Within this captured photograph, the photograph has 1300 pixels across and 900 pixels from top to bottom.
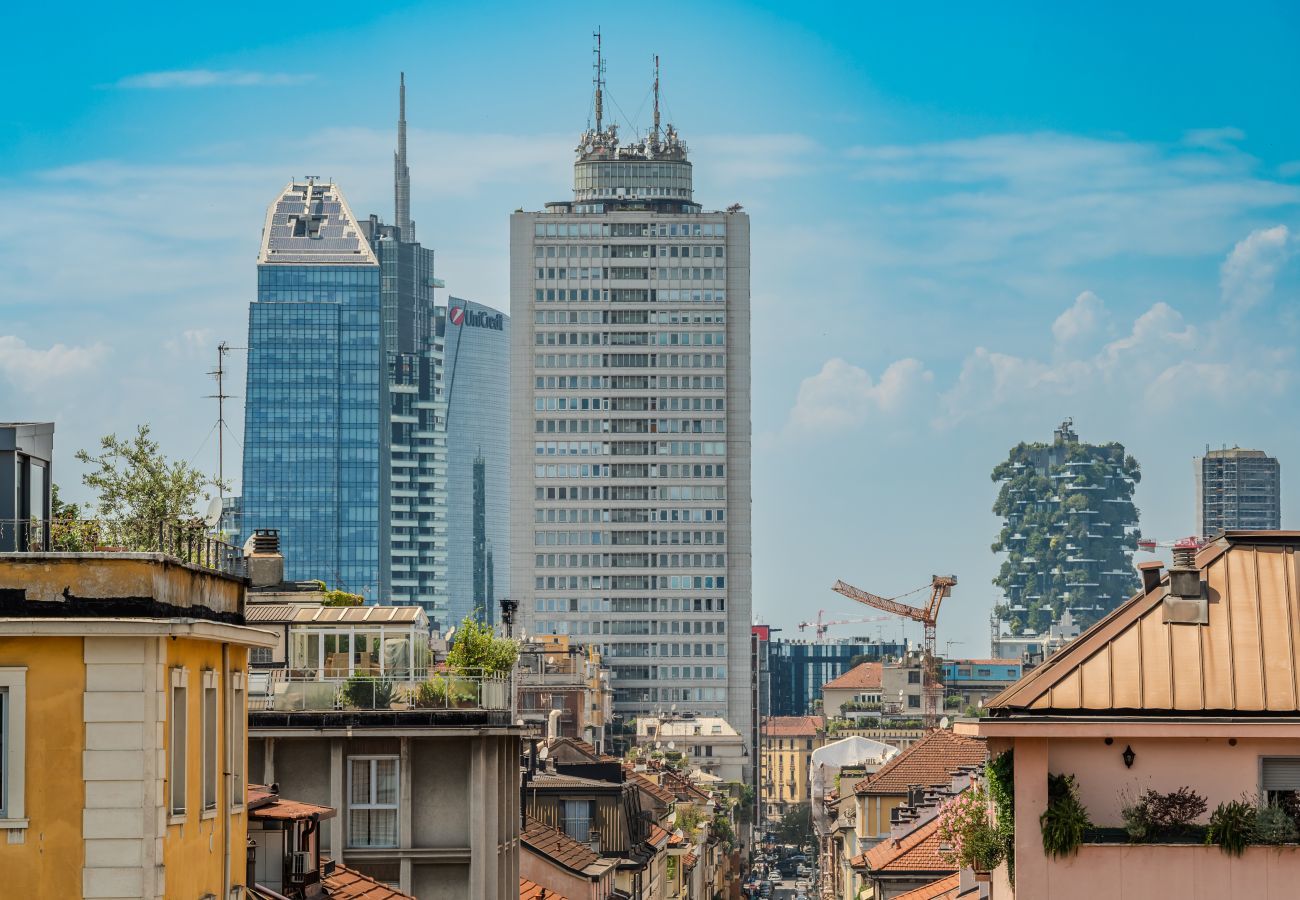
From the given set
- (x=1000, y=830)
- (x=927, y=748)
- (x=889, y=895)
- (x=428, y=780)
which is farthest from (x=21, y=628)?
(x=927, y=748)

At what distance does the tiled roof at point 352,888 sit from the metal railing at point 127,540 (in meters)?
10.1

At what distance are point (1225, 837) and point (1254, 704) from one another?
1735mm

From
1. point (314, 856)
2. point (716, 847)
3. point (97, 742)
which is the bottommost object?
point (716, 847)

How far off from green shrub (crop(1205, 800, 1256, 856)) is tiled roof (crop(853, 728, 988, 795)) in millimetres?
62241

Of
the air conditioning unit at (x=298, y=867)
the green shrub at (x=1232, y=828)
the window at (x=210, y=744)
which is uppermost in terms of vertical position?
the window at (x=210, y=744)

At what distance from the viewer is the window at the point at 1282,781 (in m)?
29.1

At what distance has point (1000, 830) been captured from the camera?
30266mm

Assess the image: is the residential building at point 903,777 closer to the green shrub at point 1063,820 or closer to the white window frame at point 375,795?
the white window frame at point 375,795

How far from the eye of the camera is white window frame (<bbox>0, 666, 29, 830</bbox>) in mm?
22156

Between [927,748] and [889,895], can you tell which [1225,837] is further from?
[927,748]

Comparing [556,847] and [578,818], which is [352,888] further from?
[578,818]

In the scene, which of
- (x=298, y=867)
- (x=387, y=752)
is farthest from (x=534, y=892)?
(x=298, y=867)

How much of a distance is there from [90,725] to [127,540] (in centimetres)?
579

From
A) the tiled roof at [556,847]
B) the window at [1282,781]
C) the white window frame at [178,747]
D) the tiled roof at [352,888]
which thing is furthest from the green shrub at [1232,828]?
the tiled roof at [556,847]
